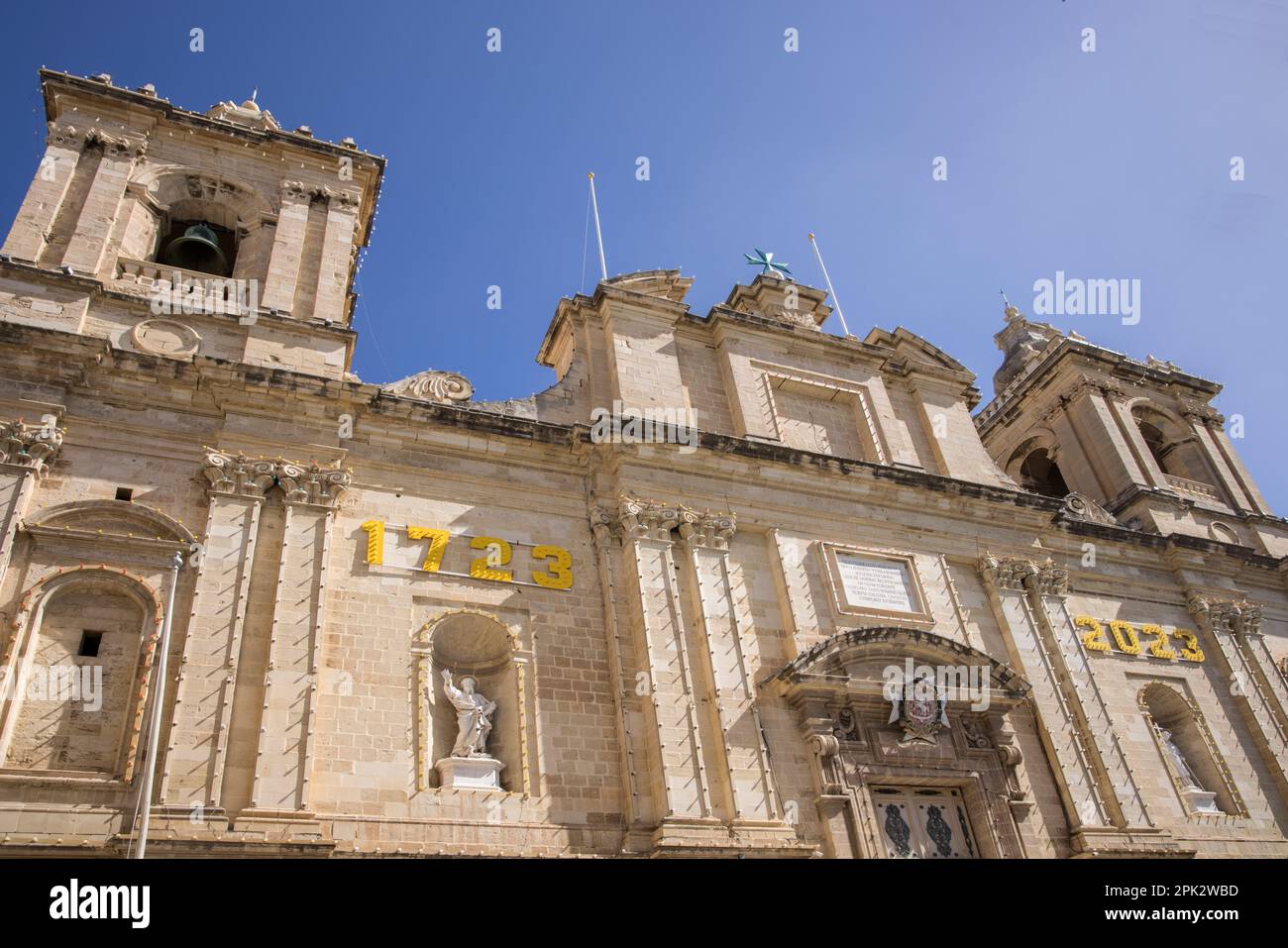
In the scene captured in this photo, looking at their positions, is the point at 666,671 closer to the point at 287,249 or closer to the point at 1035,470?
the point at 287,249

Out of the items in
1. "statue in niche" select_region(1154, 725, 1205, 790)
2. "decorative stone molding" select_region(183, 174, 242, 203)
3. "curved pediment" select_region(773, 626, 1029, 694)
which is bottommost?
"statue in niche" select_region(1154, 725, 1205, 790)

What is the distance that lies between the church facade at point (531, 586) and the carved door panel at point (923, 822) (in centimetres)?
6

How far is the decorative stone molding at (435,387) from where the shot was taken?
1748cm

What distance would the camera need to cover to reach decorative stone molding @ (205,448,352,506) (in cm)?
1424

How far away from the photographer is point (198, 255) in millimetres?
18562

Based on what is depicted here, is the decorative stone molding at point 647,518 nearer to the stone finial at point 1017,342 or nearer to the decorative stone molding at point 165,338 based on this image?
the decorative stone molding at point 165,338

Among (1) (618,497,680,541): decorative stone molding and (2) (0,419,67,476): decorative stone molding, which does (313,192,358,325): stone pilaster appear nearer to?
(2) (0,419,67,476): decorative stone molding

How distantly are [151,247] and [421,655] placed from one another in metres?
9.63

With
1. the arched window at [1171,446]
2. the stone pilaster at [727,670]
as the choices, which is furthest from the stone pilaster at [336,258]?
the arched window at [1171,446]

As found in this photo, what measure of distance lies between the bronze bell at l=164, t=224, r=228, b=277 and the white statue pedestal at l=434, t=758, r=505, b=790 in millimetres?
10536

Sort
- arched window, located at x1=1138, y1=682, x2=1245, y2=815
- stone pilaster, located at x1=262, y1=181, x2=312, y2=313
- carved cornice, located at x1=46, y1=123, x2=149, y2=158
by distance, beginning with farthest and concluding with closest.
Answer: arched window, located at x1=1138, y1=682, x2=1245, y2=815, carved cornice, located at x1=46, y1=123, x2=149, y2=158, stone pilaster, located at x1=262, y1=181, x2=312, y2=313

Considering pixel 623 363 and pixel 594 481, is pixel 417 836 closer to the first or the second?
pixel 594 481

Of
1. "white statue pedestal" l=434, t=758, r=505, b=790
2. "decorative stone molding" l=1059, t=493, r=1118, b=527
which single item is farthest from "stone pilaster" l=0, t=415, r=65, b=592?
"decorative stone molding" l=1059, t=493, r=1118, b=527

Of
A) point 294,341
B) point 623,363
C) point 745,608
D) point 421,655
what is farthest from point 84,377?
point 745,608
